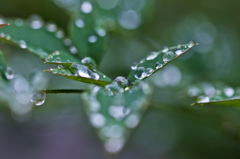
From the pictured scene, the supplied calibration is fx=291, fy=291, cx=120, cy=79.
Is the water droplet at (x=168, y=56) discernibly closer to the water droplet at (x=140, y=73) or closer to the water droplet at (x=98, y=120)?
the water droplet at (x=140, y=73)

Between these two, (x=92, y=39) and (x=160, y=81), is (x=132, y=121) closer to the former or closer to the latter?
(x=92, y=39)

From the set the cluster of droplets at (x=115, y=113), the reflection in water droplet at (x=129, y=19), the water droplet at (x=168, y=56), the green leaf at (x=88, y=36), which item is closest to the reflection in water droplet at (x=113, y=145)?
the cluster of droplets at (x=115, y=113)

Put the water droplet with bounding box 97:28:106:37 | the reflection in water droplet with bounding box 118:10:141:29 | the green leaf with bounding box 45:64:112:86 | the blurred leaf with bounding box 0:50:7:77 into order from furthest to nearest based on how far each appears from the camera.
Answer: the reflection in water droplet with bounding box 118:10:141:29
the water droplet with bounding box 97:28:106:37
the blurred leaf with bounding box 0:50:7:77
the green leaf with bounding box 45:64:112:86

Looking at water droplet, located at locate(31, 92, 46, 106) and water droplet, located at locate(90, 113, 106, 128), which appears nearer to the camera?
water droplet, located at locate(31, 92, 46, 106)

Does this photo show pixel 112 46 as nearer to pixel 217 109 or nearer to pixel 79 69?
pixel 217 109

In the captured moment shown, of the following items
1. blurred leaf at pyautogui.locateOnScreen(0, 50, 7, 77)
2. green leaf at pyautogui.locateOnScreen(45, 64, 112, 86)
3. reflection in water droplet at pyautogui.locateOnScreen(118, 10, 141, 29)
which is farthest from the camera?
reflection in water droplet at pyautogui.locateOnScreen(118, 10, 141, 29)

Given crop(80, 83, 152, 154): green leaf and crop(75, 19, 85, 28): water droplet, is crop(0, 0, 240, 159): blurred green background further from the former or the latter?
crop(75, 19, 85, 28): water droplet

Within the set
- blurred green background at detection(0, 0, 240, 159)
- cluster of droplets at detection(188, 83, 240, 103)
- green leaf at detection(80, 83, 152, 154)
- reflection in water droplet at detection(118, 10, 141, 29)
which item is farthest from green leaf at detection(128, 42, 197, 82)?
reflection in water droplet at detection(118, 10, 141, 29)
